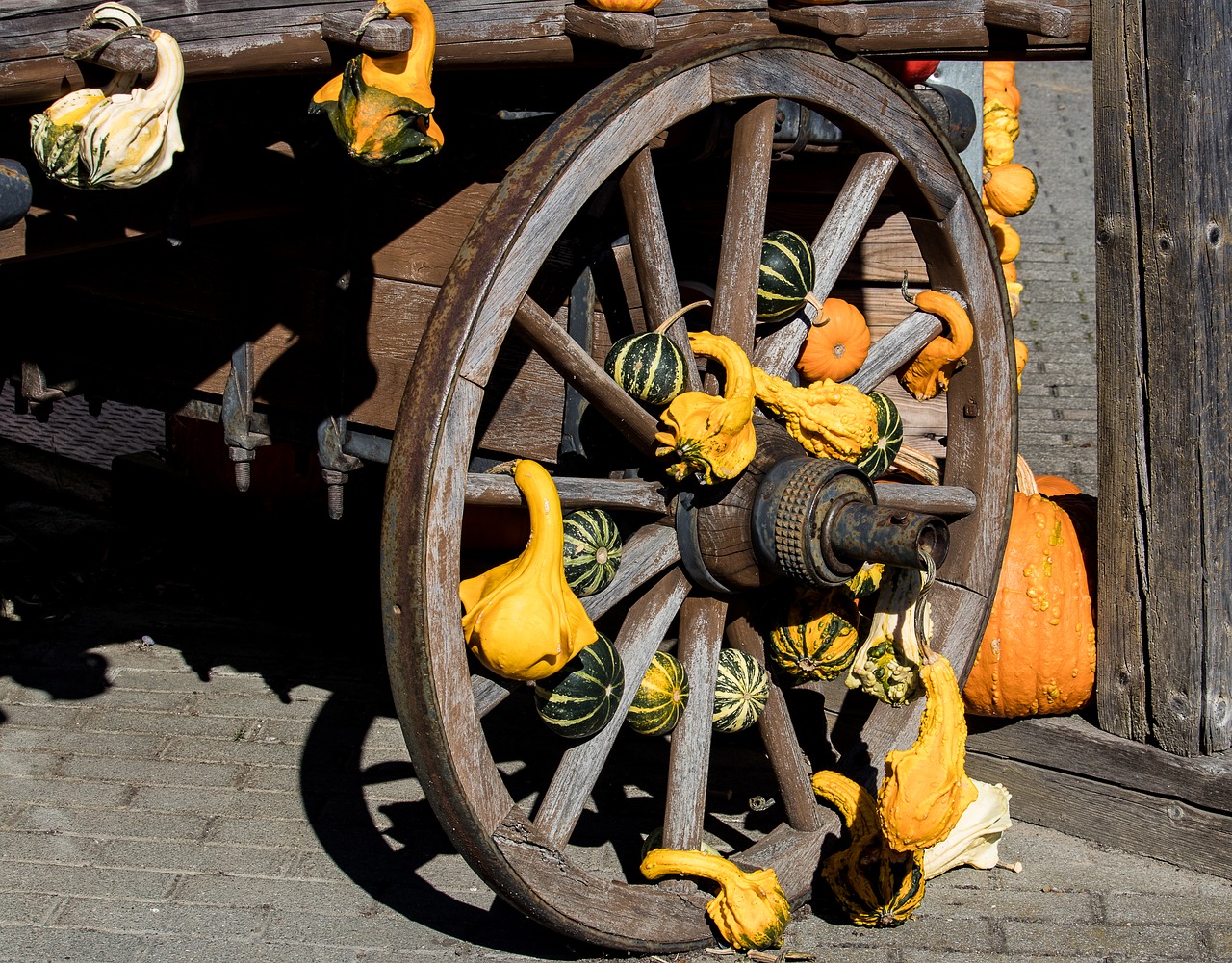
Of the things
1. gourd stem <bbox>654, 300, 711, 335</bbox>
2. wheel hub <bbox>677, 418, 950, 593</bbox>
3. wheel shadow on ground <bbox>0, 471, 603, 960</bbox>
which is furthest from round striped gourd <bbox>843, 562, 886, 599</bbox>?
wheel shadow on ground <bbox>0, 471, 603, 960</bbox>

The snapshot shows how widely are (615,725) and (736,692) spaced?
1.21ft

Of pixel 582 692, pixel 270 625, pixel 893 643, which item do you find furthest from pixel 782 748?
pixel 270 625

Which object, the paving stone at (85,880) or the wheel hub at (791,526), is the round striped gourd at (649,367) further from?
the paving stone at (85,880)

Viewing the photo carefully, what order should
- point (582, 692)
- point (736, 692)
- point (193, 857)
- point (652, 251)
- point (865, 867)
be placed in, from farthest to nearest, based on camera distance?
point (193, 857)
point (865, 867)
point (736, 692)
point (652, 251)
point (582, 692)

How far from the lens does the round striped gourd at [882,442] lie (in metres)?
2.97

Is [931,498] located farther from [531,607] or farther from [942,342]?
[531,607]

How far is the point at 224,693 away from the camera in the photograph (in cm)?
426

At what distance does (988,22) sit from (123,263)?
222 centimetres

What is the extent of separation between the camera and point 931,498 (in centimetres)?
312

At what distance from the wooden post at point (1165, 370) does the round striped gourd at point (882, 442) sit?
26.6 inches

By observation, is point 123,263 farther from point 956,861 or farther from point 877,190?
point 956,861

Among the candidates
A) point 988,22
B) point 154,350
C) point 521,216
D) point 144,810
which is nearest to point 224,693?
point 144,810

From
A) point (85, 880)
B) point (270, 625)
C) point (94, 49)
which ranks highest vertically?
point (94, 49)

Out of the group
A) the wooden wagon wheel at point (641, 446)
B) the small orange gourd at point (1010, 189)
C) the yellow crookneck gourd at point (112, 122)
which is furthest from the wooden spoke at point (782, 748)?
the small orange gourd at point (1010, 189)
